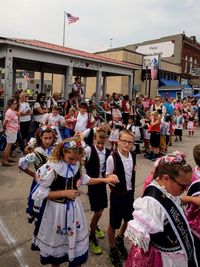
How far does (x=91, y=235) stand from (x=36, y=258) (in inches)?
29.0

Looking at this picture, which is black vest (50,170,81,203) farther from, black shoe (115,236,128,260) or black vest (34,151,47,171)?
black shoe (115,236,128,260)

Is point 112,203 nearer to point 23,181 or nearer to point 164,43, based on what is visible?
point 23,181

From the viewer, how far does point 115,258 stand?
142 inches

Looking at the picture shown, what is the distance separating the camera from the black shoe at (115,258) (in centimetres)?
357

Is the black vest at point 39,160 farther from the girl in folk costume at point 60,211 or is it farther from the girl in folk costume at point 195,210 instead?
the girl in folk costume at point 195,210

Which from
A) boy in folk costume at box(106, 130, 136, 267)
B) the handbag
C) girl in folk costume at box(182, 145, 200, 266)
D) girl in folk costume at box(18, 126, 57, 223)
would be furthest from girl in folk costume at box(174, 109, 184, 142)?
girl in folk costume at box(182, 145, 200, 266)

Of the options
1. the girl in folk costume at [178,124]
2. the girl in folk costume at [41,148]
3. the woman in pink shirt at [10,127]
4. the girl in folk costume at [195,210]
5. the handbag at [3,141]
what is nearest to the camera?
the girl in folk costume at [195,210]

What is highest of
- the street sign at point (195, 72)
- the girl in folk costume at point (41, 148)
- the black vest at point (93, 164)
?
the street sign at point (195, 72)

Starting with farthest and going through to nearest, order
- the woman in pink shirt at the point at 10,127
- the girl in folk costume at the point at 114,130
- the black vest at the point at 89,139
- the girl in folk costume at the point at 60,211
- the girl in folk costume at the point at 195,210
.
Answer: the girl in folk costume at the point at 114,130 < the woman in pink shirt at the point at 10,127 < the black vest at the point at 89,139 < the girl in folk costume at the point at 60,211 < the girl in folk costume at the point at 195,210

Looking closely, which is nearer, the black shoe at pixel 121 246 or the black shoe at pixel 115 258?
the black shoe at pixel 115 258

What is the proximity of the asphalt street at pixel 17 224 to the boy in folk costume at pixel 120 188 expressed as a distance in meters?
0.27

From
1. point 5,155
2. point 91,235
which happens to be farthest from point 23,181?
point 91,235

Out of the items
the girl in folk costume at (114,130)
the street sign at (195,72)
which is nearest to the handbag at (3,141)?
the girl in folk costume at (114,130)

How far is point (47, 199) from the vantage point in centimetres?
286
